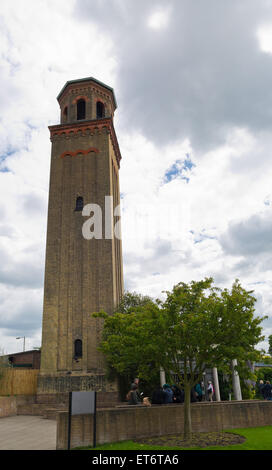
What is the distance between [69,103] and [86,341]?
72.5 ft

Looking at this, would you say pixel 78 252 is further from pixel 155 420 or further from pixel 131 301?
pixel 155 420

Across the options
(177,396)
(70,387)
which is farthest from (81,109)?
(177,396)

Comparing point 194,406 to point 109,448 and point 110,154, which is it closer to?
point 109,448

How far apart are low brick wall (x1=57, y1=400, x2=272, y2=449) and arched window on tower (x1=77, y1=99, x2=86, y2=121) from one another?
28.3 meters

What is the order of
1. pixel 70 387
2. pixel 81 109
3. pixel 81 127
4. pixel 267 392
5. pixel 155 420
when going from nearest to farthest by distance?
pixel 155 420
pixel 267 392
pixel 70 387
pixel 81 127
pixel 81 109

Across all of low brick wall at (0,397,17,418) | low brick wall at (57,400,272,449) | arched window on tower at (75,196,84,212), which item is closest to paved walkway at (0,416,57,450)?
low brick wall at (57,400,272,449)

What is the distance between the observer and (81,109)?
34.8m

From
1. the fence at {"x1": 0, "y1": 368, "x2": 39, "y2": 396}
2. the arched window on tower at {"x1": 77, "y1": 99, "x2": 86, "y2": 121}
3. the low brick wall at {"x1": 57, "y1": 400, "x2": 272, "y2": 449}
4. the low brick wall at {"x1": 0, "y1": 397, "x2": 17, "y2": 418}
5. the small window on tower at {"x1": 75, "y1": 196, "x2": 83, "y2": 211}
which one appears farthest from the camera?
the arched window on tower at {"x1": 77, "y1": 99, "x2": 86, "y2": 121}

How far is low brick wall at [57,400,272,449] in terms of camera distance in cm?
1083

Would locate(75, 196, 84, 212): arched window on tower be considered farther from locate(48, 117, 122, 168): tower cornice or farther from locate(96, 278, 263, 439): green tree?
locate(96, 278, 263, 439): green tree

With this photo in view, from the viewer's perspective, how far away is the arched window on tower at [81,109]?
34.4 meters

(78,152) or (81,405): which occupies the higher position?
(78,152)

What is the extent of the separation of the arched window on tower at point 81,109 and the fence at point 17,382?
22638mm

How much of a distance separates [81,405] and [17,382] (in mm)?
16734
